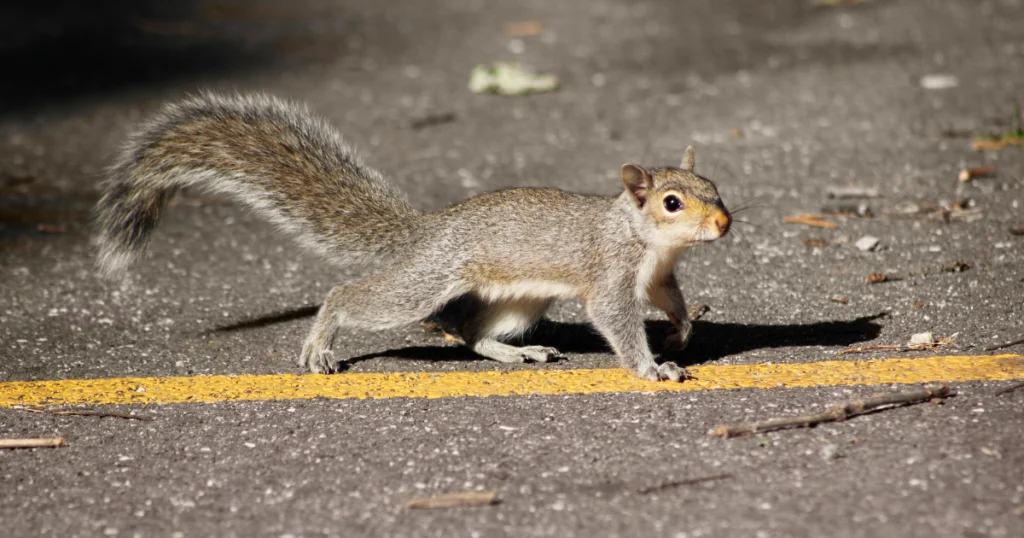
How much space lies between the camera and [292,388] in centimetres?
377

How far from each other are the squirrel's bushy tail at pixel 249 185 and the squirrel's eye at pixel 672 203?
0.95m

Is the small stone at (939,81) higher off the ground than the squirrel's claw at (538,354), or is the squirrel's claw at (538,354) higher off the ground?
the small stone at (939,81)

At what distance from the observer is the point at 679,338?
408 cm

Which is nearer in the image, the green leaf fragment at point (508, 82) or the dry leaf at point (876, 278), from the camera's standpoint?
the dry leaf at point (876, 278)

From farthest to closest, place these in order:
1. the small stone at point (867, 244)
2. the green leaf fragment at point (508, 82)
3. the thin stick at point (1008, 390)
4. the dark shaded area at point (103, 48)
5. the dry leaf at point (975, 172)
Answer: the dark shaded area at point (103, 48) < the green leaf fragment at point (508, 82) < the dry leaf at point (975, 172) < the small stone at point (867, 244) < the thin stick at point (1008, 390)

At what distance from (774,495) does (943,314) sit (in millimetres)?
1598

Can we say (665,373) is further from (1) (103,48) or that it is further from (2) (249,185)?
(1) (103,48)

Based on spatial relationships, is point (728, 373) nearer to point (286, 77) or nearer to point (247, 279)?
point (247, 279)

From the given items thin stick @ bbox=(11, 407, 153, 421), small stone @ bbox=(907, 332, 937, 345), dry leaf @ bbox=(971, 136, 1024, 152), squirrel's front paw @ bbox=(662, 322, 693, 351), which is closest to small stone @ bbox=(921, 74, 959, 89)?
dry leaf @ bbox=(971, 136, 1024, 152)

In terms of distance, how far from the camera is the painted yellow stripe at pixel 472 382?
140 inches

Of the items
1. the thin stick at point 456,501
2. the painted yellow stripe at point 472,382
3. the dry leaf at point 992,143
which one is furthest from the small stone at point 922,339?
the dry leaf at point 992,143

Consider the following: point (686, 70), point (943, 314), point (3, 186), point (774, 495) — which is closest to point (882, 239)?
point (943, 314)

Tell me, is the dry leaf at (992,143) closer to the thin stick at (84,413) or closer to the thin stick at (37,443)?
the thin stick at (84,413)

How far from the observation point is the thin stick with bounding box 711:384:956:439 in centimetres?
316
